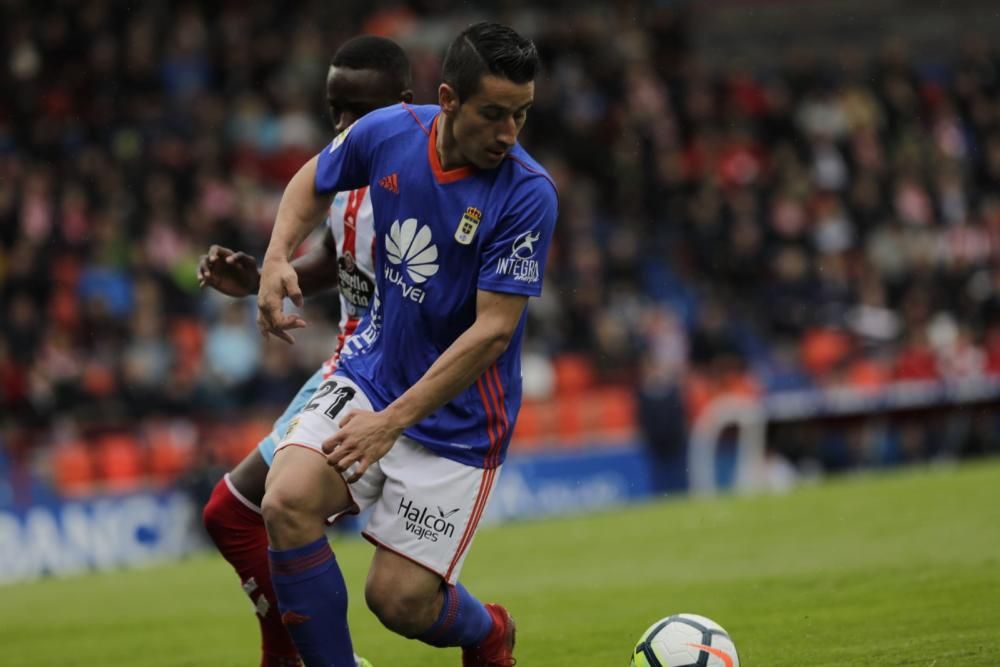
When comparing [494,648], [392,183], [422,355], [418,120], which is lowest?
[494,648]

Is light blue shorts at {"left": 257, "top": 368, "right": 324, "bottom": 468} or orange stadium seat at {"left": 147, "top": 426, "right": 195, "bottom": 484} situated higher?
light blue shorts at {"left": 257, "top": 368, "right": 324, "bottom": 468}

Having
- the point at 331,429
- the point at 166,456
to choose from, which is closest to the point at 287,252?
the point at 331,429

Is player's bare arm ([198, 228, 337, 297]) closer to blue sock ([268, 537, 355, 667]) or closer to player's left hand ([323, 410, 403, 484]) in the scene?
player's left hand ([323, 410, 403, 484])

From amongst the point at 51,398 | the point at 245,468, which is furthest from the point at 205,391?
the point at 245,468

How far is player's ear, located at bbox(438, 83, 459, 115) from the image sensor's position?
17.8ft

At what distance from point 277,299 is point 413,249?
1.83 ft

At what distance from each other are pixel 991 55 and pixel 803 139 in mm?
4399

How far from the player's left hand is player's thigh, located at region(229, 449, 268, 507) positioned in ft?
4.13

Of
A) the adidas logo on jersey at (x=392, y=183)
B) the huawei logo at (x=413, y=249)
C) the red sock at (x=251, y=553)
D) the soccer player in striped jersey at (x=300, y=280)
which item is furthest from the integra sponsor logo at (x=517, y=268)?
the red sock at (x=251, y=553)

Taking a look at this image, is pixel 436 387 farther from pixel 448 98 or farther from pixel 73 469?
pixel 73 469

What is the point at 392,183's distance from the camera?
5699mm

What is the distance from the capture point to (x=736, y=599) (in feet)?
28.6

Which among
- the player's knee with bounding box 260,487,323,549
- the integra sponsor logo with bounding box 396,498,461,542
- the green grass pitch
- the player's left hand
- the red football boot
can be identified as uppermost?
the player's left hand

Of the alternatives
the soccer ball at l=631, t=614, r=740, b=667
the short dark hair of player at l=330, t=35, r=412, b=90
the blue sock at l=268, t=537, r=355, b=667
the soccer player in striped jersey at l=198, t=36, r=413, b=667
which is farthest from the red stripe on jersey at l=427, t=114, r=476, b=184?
the soccer ball at l=631, t=614, r=740, b=667
